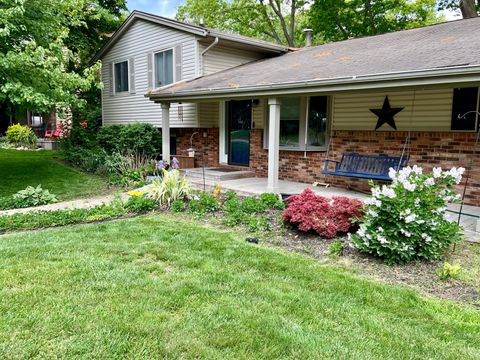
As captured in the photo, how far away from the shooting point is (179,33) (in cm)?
1106

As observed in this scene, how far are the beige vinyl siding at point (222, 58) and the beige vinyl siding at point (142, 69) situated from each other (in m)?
0.30

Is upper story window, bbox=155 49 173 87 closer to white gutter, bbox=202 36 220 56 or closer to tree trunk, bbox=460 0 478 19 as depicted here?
white gutter, bbox=202 36 220 56

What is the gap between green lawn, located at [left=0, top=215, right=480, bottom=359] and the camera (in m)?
2.55

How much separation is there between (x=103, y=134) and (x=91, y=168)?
2093 mm

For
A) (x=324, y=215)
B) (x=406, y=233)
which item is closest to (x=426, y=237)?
(x=406, y=233)

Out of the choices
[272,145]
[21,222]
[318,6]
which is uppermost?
[318,6]

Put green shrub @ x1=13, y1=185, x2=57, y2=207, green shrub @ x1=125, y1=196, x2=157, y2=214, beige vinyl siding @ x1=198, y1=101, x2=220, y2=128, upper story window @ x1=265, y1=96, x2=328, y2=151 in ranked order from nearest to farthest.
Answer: green shrub @ x1=125, y1=196, x2=157, y2=214
green shrub @ x1=13, y1=185, x2=57, y2=207
upper story window @ x1=265, y1=96, x2=328, y2=151
beige vinyl siding @ x1=198, y1=101, x2=220, y2=128

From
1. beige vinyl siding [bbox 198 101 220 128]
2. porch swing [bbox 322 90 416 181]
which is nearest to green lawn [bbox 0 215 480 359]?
porch swing [bbox 322 90 416 181]

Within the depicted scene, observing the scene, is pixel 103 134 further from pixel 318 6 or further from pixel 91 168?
pixel 318 6

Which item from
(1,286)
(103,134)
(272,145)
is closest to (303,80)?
(272,145)

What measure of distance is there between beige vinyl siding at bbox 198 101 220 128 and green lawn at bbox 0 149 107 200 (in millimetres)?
3083

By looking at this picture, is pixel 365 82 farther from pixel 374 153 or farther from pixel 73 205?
pixel 73 205

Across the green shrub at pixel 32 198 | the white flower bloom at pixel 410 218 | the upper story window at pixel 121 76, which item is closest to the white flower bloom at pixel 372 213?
the white flower bloom at pixel 410 218

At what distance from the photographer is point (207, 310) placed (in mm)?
3021
